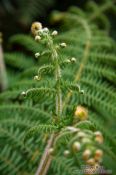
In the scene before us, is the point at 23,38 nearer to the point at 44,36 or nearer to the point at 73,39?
the point at 73,39

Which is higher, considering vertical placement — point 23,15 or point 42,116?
point 23,15

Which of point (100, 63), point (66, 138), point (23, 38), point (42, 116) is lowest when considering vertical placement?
point (66, 138)

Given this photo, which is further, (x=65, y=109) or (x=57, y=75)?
(x=65, y=109)

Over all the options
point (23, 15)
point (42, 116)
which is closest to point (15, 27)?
point (23, 15)

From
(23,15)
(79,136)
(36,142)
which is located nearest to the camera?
(79,136)

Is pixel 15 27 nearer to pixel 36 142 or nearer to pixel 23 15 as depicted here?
pixel 23 15

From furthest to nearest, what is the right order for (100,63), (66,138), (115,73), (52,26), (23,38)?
(52,26), (23,38), (100,63), (115,73), (66,138)

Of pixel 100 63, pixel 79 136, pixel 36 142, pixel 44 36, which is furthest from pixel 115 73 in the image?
pixel 79 136

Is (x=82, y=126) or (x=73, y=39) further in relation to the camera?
(x=73, y=39)

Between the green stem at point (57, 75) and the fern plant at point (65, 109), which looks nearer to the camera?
the green stem at point (57, 75)

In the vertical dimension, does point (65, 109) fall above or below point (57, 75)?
above

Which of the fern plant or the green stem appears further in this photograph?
the fern plant
